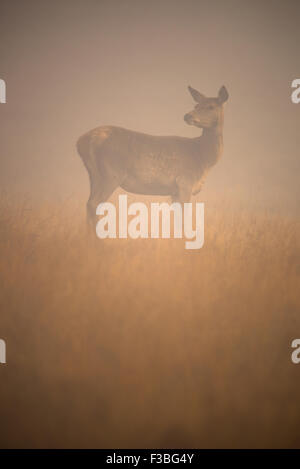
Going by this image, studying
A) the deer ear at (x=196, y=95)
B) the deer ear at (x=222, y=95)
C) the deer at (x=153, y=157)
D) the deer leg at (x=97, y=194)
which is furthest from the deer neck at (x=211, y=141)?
the deer leg at (x=97, y=194)

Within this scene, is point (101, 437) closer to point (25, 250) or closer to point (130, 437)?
point (130, 437)

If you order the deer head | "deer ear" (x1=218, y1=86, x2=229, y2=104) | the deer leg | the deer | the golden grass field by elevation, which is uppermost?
"deer ear" (x1=218, y1=86, x2=229, y2=104)

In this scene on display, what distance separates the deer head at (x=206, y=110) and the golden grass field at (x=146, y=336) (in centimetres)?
72

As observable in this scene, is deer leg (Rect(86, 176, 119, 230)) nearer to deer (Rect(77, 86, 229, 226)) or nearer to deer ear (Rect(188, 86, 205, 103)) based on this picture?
deer (Rect(77, 86, 229, 226))

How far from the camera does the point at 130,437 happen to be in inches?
54.4

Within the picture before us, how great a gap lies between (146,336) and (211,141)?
6.13ft

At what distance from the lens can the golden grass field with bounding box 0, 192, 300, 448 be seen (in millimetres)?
1411

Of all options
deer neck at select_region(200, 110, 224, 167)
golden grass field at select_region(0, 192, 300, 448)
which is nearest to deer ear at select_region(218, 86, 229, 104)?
deer neck at select_region(200, 110, 224, 167)

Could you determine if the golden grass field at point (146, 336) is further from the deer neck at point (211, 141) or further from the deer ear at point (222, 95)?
the deer ear at point (222, 95)

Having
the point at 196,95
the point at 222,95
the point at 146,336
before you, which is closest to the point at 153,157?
the point at 196,95

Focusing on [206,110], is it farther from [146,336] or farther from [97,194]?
[146,336]

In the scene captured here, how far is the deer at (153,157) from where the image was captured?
3033mm

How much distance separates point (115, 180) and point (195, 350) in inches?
63.5

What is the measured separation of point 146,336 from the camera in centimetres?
195
